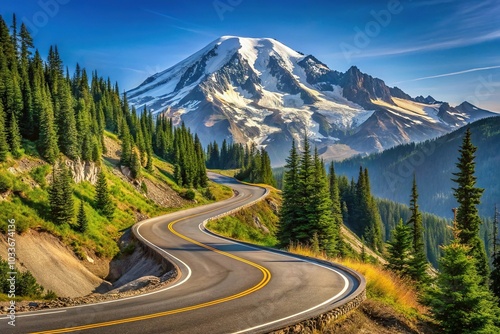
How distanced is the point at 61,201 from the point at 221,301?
24505 millimetres

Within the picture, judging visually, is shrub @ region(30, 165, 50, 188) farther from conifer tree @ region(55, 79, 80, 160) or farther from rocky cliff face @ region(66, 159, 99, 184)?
conifer tree @ region(55, 79, 80, 160)

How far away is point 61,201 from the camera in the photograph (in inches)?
1320

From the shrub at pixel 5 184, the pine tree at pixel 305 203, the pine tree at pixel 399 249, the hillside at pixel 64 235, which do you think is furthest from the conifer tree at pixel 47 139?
the pine tree at pixel 399 249

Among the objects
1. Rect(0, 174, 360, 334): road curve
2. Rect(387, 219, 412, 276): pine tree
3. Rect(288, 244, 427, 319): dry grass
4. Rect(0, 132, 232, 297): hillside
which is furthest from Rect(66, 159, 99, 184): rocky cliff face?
Rect(387, 219, 412, 276): pine tree

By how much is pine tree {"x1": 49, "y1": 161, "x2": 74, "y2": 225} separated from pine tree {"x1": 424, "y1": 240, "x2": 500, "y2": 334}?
30090 millimetres

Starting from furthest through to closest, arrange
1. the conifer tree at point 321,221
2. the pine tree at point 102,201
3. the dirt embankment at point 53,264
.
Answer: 1. the pine tree at point 102,201
2. the conifer tree at point 321,221
3. the dirt embankment at point 53,264

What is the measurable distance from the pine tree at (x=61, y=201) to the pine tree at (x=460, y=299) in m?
30.1

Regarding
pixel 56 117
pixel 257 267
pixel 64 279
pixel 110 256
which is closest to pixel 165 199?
pixel 56 117

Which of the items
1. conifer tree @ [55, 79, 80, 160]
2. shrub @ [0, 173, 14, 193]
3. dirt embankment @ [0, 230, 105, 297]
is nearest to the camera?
dirt embankment @ [0, 230, 105, 297]

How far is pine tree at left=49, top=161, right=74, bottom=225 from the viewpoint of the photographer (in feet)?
109

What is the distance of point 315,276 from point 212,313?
814 centimetres

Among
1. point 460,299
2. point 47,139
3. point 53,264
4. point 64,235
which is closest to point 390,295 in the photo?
point 460,299

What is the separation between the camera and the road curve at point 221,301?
1179 centimetres

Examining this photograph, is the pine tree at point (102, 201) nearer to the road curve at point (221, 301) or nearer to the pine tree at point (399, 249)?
the road curve at point (221, 301)
